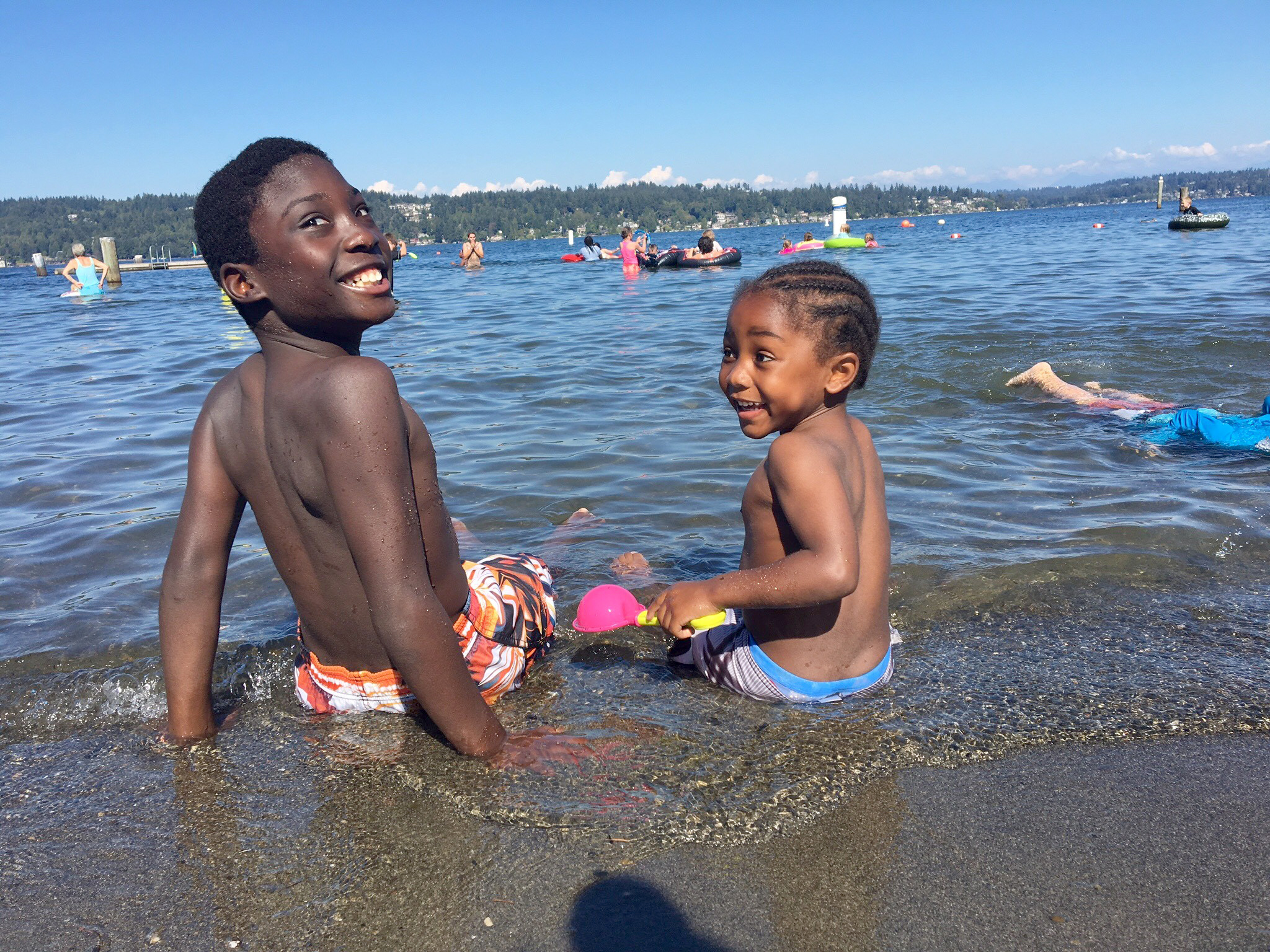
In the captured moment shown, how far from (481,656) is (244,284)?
1289 mm

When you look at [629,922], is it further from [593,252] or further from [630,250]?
[593,252]

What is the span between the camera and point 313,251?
222cm

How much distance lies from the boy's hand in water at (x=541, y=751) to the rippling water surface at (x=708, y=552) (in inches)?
2.4

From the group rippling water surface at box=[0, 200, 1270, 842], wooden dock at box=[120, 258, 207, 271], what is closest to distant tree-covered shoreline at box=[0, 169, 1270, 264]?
wooden dock at box=[120, 258, 207, 271]

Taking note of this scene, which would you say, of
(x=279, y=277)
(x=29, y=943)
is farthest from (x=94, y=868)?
(x=279, y=277)

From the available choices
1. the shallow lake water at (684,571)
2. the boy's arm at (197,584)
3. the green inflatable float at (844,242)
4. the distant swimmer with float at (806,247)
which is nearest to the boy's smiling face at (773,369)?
the shallow lake water at (684,571)

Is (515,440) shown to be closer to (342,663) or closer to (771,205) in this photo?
(342,663)

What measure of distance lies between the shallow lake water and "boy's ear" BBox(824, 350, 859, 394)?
0.97 meters

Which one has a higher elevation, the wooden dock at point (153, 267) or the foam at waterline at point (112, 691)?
the wooden dock at point (153, 267)

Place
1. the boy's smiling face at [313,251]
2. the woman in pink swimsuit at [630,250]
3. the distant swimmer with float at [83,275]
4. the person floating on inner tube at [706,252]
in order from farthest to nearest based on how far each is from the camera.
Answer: the person floating on inner tube at [706,252] < the woman in pink swimsuit at [630,250] < the distant swimmer with float at [83,275] < the boy's smiling face at [313,251]

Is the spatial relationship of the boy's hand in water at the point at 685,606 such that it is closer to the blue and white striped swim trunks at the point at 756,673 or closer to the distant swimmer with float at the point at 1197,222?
the blue and white striped swim trunks at the point at 756,673

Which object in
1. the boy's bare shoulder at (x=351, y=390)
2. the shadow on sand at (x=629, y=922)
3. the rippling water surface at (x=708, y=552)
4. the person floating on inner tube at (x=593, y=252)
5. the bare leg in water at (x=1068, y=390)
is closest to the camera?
the shadow on sand at (x=629, y=922)

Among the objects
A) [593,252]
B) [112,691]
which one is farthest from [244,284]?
[593,252]

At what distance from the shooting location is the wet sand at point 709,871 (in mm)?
1769
